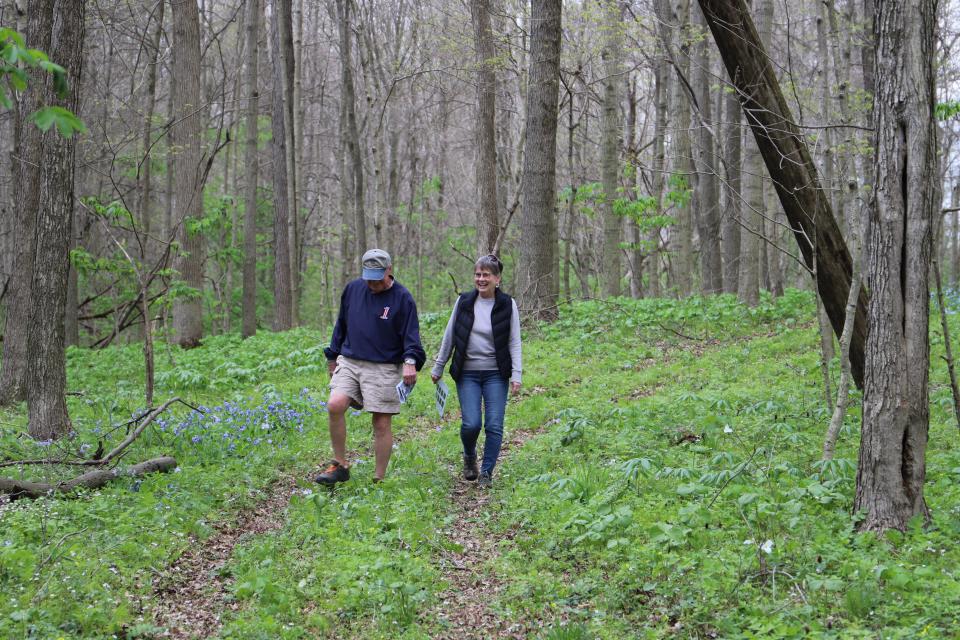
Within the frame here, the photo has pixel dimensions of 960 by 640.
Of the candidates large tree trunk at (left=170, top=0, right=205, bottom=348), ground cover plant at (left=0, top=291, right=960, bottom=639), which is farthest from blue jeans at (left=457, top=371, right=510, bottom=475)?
large tree trunk at (left=170, top=0, right=205, bottom=348)

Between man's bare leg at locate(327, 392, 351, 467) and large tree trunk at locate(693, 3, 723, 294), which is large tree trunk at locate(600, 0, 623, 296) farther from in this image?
man's bare leg at locate(327, 392, 351, 467)

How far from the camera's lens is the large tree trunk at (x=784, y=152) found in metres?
6.68

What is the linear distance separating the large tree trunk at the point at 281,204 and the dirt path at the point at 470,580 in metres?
14.3

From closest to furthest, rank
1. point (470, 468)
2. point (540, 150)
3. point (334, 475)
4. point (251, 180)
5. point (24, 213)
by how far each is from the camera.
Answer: point (334, 475)
point (470, 468)
point (24, 213)
point (540, 150)
point (251, 180)

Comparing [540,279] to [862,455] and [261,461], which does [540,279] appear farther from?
[862,455]

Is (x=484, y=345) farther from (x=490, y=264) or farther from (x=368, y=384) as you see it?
(x=368, y=384)

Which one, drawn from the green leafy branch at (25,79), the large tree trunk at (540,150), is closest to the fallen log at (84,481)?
the green leafy branch at (25,79)

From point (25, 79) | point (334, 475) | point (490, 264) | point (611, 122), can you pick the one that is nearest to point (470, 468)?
point (334, 475)

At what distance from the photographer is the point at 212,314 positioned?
2480 centimetres

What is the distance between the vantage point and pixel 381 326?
654 centimetres

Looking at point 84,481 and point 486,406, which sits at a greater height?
point 486,406

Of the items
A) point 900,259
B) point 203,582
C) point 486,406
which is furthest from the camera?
point 486,406

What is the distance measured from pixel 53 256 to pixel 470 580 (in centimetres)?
525

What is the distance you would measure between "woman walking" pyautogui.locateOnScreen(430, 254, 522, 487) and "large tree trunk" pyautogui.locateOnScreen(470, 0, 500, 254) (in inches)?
312
